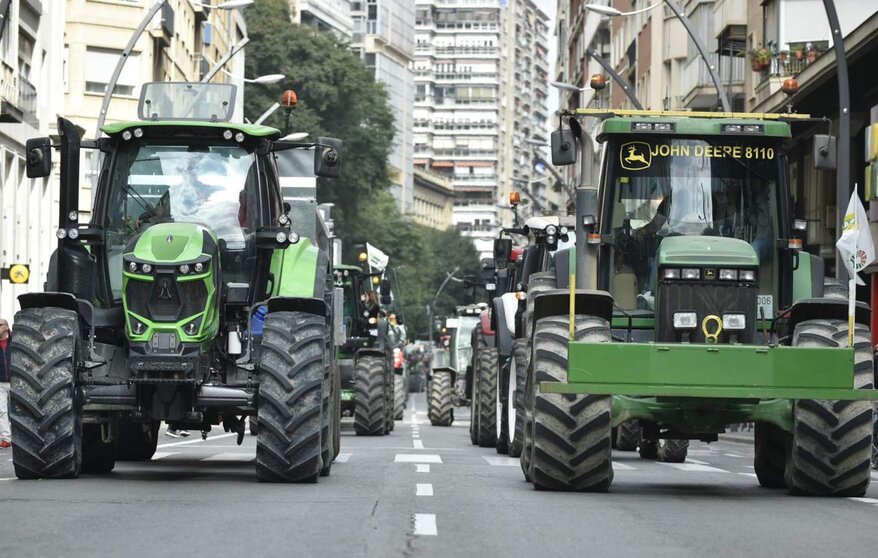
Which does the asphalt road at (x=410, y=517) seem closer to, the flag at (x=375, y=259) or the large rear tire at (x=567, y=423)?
the large rear tire at (x=567, y=423)

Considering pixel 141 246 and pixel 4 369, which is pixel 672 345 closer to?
pixel 141 246

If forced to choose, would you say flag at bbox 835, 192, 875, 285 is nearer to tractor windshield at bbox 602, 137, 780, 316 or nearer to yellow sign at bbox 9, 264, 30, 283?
tractor windshield at bbox 602, 137, 780, 316

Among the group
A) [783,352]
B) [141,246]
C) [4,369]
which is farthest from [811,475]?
[4,369]

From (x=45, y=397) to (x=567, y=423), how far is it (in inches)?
161

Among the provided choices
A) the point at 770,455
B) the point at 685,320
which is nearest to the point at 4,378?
the point at 770,455

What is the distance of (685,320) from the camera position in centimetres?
1559

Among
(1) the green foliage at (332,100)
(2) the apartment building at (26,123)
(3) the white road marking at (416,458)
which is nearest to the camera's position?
(3) the white road marking at (416,458)

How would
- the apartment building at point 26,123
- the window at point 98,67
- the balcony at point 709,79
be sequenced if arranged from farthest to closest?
the window at point 98,67
the balcony at point 709,79
the apartment building at point 26,123

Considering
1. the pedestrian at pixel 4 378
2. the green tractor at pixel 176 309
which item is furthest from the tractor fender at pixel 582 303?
the pedestrian at pixel 4 378

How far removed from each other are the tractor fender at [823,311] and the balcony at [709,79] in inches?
1500

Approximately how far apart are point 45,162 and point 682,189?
17.5 feet

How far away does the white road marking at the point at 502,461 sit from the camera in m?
21.7

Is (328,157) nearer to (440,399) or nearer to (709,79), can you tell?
(440,399)

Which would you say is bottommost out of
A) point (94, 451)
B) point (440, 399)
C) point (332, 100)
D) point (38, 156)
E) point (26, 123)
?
point (440, 399)
